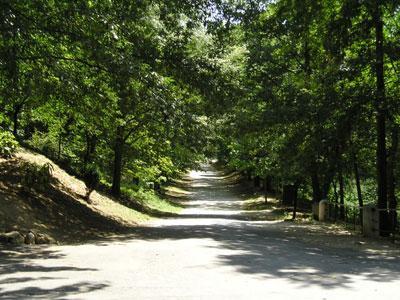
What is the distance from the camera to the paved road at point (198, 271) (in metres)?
6.62

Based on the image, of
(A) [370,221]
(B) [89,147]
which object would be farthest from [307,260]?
(B) [89,147]

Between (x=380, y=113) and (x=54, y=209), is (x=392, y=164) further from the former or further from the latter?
(x=54, y=209)

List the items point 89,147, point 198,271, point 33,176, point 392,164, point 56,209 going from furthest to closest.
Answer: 1. point 89,147
2. point 392,164
3. point 56,209
4. point 33,176
5. point 198,271

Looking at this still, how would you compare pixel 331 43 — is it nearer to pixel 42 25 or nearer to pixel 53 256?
pixel 42 25

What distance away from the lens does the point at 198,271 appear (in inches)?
324

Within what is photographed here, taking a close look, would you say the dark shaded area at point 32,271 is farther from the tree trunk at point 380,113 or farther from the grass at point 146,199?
the grass at point 146,199

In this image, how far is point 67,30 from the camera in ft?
32.7

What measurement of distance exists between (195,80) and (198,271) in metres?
6.37

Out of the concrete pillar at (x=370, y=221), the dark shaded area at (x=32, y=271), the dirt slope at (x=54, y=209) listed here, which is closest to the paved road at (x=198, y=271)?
the dark shaded area at (x=32, y=271)

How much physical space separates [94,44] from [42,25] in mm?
1279

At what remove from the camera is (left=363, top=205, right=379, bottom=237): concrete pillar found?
52.0ft

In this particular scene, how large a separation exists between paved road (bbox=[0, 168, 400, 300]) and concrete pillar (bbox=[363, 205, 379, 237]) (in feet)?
9.29

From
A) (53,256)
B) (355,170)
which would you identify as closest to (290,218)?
(355,170)

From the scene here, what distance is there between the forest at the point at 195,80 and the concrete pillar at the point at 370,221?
23 centimetres
